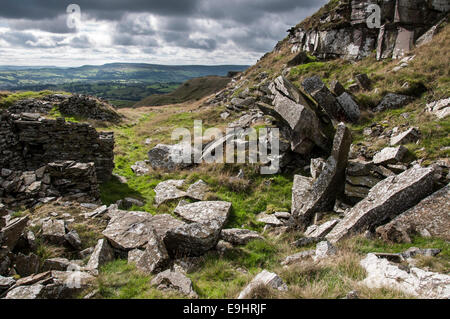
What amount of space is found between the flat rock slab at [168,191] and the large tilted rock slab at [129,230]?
8.52 feet

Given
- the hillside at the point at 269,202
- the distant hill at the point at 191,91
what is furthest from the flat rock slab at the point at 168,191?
the distant hill at the point at 191,91

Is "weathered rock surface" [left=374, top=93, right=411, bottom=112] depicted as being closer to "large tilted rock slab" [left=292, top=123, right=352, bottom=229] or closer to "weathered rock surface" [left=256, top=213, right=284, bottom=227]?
"large tilted rock slab" [left=292, top=123, right=352, bottom=229]

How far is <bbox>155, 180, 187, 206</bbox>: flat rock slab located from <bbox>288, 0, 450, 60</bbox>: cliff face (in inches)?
853

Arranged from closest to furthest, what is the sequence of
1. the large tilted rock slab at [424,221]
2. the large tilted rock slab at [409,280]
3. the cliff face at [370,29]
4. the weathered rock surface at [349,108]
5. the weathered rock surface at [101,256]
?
the large tilted rock slab at [409,280] → the weathered rock surface at [101,256] → the large tilted rock slab at [424,221] → the weathered rock surface at [349,108] → the cliff face at [370,29]

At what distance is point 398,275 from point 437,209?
135 inches

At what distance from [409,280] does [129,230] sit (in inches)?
311

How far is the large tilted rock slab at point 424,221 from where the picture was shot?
6790 mm

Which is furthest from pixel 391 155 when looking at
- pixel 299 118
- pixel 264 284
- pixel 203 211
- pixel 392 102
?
pixel 264 284

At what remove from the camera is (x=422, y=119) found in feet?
40.5

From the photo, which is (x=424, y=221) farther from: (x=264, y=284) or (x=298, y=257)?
(x=264, y=284)

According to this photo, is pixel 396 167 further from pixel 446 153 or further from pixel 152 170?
pixel 152 170

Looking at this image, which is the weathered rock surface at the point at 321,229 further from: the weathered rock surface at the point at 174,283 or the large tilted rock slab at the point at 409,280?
the weathered rock surface at the point at 174,283

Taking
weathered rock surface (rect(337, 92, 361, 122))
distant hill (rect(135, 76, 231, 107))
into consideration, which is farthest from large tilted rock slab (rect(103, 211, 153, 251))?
distant hill (rect(135, 76, 231, 107))
